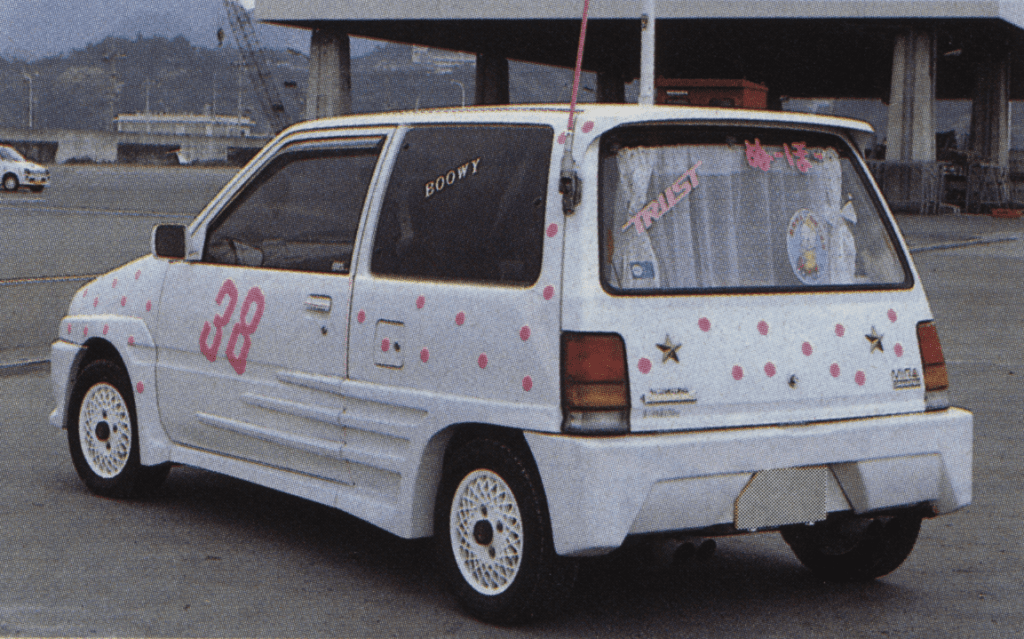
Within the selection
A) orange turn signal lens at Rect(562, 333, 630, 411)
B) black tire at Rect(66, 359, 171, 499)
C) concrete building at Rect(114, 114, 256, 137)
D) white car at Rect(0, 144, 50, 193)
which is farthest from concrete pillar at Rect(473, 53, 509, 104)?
concrete building at Rect(114, 114, 256, 137)

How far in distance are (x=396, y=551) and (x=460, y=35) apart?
1859 inches

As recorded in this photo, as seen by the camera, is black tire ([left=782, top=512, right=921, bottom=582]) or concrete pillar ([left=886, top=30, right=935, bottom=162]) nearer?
black tire ([left=782, top=512, right=921, bottom=582])

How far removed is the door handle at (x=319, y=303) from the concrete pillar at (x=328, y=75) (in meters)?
46.4

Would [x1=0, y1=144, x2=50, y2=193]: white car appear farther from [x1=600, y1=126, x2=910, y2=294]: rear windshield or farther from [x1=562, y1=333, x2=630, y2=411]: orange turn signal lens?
[x1=562, y1=333, x2=630, y2=411]: orange turn signal lens

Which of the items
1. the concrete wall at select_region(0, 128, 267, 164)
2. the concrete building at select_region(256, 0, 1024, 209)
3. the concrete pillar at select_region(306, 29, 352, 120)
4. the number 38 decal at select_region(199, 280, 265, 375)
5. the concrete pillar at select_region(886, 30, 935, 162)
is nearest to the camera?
the number 38 decal at select_region(199, 280, 265, 375)

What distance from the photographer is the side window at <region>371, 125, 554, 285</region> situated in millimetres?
4816

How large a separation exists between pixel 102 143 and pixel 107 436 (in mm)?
82883

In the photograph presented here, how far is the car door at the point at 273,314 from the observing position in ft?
18.0

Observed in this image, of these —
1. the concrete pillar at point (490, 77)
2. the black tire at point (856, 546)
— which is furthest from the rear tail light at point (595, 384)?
the concrete pillar at point (490, 77)

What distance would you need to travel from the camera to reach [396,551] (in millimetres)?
5914

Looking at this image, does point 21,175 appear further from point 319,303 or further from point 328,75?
point 319,303

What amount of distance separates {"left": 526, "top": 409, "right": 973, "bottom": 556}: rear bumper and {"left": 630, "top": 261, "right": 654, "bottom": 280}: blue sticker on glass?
52 centimetres

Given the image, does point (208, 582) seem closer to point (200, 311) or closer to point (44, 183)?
point (200, 311)

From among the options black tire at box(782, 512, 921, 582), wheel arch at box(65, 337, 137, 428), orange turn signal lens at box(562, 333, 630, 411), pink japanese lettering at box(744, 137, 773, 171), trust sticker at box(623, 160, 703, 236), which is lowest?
black tire at box(782, 512, 921, 582)
